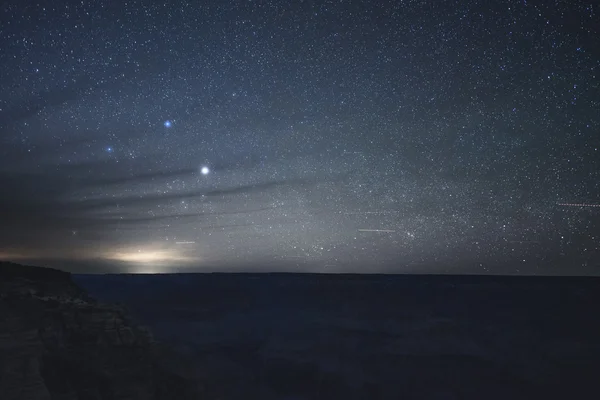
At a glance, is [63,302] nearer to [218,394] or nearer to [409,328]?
[218,394]

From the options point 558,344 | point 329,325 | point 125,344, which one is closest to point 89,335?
point 125,344

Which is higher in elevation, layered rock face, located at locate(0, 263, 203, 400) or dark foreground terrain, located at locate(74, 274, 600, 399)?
layered rock face, located at locate(0, 263, 203, 400)

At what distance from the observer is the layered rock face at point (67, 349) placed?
9422mm

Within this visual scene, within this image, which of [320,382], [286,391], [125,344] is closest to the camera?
[125,344]

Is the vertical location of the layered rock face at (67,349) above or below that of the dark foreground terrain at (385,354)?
above

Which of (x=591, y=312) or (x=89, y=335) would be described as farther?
(x=591, y=312)

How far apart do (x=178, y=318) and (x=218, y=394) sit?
121ft

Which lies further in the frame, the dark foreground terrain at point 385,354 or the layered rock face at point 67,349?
the dark foreground terrain at point 385,354

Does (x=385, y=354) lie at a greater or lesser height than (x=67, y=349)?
lesser

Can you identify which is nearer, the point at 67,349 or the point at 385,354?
the point at 67,349

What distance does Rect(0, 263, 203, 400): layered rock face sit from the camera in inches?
371

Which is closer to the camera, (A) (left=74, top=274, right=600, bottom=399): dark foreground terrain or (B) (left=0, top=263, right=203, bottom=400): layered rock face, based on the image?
(B) (left=0, top=263, right=203, bottom=400): layered rock face

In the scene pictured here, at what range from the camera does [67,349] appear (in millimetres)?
11711

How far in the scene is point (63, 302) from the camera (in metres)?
13.4
